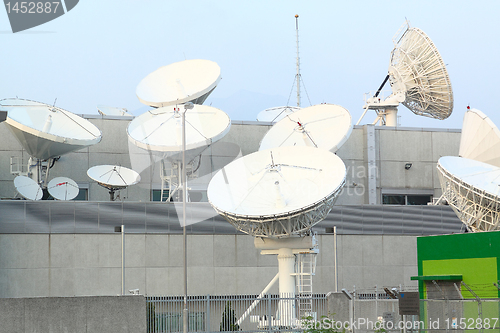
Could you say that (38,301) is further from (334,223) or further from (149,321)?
(334,223)

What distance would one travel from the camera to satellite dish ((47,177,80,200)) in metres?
47.1

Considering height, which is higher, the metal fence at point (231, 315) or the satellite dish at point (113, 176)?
the satellite dish at point (113, 176)

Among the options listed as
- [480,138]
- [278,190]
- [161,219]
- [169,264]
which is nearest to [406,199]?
[480,138]

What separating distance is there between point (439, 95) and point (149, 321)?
3370 centimetres

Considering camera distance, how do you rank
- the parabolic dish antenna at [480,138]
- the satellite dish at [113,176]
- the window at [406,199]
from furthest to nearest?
the window at [406,199] < the satellite dish at [113,176] < the parabolic dish antenna at [480,138]

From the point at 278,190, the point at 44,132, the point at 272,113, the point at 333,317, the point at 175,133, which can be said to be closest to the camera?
the point at 333,317

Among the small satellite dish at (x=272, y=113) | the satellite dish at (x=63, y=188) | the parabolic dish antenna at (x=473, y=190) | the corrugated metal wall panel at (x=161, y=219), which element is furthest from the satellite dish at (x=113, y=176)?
the parabolic dish antenna at (x=473, y=190)

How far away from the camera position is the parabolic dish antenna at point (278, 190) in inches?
1326

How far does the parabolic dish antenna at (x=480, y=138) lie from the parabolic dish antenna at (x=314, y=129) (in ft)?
27.4

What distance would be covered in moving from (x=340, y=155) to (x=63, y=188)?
22791mm

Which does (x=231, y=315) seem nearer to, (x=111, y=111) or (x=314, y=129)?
(x=314, y=129)

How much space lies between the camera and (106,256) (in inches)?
1722

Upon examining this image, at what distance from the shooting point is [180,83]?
53.2m

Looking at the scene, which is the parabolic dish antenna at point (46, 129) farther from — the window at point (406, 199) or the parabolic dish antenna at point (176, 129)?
the window at point (406, 199)
